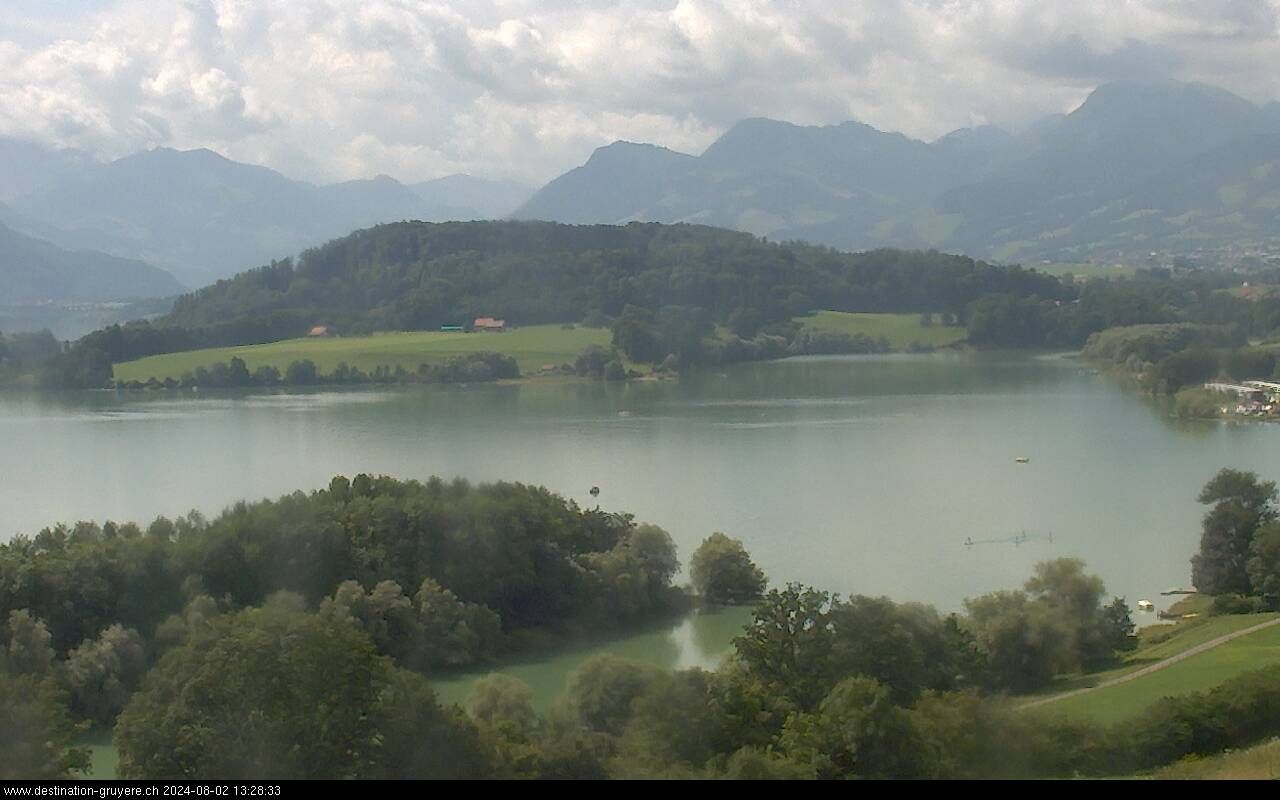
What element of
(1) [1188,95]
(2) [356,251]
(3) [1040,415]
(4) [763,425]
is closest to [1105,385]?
(3) [1040,415]

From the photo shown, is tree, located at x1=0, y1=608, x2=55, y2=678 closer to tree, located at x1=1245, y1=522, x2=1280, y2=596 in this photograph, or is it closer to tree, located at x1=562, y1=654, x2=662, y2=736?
tree, located at x1=562, y1=654, x2=662, y2=736

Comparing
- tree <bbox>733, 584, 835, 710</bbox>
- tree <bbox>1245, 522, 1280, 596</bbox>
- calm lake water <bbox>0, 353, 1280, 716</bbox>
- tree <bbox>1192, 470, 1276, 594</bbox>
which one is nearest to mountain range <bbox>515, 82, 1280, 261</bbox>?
calm lake water <bbox>0, 353, 1280, 716</bbox>

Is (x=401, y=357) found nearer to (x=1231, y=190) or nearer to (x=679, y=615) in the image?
(x=679, y=615)

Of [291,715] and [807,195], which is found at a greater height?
[807,195]

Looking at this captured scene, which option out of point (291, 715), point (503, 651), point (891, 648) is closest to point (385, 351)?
point (503, 651)

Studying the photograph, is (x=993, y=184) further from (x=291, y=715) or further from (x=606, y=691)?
(x=291, y=715)

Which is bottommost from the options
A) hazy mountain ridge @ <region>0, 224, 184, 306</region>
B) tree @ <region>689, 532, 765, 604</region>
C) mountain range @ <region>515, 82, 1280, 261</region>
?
tree @ <region>689, 532, 765, 604</region>

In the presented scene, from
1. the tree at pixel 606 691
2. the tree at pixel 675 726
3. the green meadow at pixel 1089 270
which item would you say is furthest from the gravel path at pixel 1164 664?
the green meadow at pixel 1089 270
